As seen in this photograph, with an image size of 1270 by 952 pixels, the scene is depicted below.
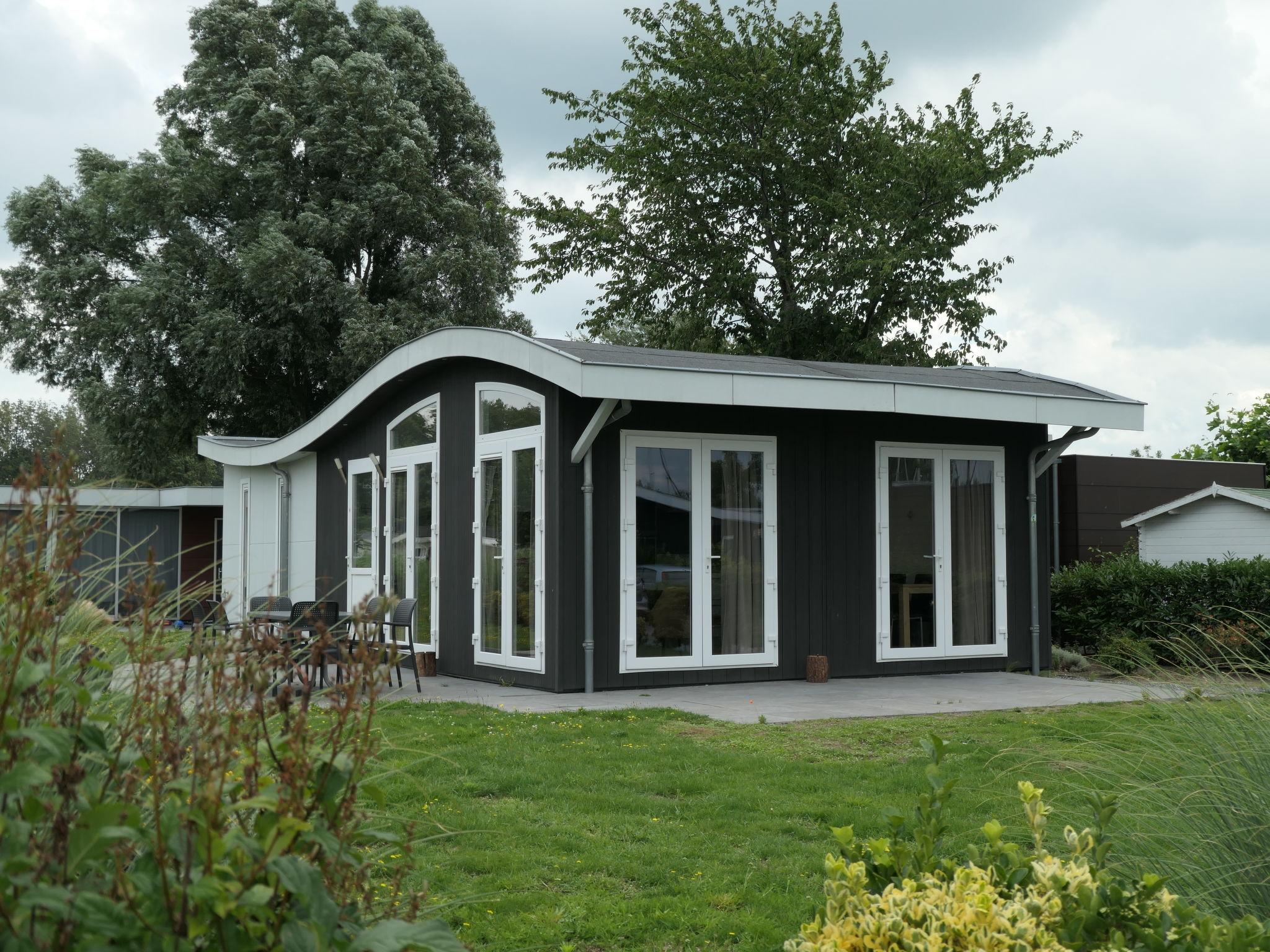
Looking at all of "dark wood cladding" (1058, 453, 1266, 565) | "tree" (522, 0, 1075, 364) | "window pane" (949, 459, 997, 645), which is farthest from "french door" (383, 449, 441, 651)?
"tree" (522, 0, 1075, 364)

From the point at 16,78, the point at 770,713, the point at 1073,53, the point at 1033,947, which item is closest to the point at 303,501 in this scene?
the point at 16,78

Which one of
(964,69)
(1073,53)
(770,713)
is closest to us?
(770,713)

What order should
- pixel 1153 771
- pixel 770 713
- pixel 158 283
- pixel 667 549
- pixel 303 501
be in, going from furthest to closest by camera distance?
pixel 158 283
pixel 303 501
pixel 667 549
pixel 770 713
pixel 1153 771

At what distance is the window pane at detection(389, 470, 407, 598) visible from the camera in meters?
12.1

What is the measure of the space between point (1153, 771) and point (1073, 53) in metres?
8.97

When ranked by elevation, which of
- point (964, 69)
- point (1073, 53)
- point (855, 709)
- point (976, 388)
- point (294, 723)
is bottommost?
point (855, 709)

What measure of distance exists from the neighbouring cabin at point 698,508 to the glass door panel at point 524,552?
0.02 metres

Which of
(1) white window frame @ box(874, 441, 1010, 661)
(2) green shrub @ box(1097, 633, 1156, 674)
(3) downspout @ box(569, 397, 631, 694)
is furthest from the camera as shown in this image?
(1) white window frame @ box(874, 441, 1010, 661)

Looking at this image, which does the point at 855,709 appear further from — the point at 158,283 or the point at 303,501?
the point at 158,283

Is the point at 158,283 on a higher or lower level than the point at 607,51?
lower

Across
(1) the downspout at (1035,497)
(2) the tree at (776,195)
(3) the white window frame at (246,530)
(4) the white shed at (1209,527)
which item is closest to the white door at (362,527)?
(3) the white window frame at (246,530)

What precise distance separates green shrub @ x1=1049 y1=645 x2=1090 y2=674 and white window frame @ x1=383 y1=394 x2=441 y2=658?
601cm

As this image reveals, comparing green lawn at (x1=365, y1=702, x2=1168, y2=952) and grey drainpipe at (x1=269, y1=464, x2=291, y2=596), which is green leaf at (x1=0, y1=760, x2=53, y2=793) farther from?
grey drainpipe at (x1=269, y1=464, x2=291, y2=596)

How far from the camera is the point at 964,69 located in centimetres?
2516
